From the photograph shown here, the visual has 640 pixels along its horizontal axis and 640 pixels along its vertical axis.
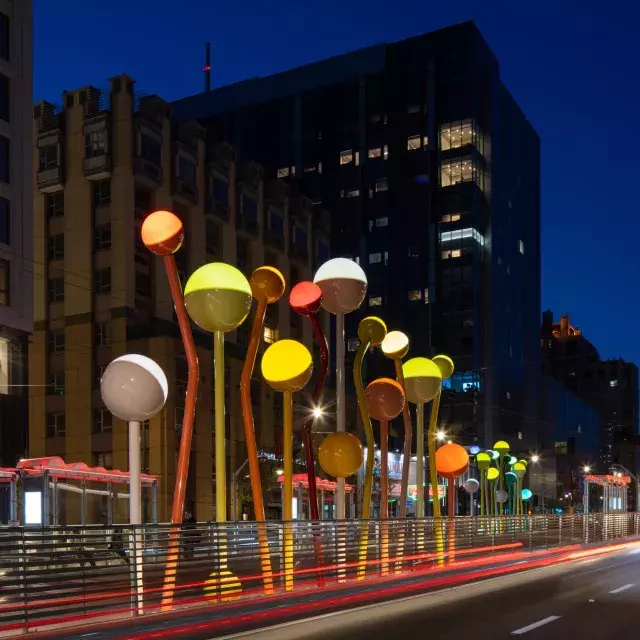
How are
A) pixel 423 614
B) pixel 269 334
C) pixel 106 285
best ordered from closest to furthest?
1. pixel 423 614
2. pixel 106 285
3. pixel 269 334

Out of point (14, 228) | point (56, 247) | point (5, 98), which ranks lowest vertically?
point (14, 228)

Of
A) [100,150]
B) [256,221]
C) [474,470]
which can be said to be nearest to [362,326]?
[100,150]

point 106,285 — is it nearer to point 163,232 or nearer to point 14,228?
point 14,228

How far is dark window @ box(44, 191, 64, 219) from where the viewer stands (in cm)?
5347

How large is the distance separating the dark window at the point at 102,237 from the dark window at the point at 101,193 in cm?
125

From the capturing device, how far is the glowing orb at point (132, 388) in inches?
543

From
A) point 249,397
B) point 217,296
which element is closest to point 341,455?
point 249,397

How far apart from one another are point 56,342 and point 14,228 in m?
13.9

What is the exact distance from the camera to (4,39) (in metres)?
40.8

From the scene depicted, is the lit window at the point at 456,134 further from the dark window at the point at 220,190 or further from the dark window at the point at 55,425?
the dark window at the point at 55,425

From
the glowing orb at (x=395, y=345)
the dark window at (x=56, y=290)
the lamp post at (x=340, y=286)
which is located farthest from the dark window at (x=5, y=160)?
the lamp post at (x=340, y=286)

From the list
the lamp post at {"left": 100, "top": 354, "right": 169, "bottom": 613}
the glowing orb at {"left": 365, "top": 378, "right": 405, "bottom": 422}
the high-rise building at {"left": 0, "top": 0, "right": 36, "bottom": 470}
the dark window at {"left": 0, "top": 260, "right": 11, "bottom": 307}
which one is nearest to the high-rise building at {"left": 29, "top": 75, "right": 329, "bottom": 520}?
the high-rise building at {"left": 0, "top": 0, "right": 36, "bottom": 470}

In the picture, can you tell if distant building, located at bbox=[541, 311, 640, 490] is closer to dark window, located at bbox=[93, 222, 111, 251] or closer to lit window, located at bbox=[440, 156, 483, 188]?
lit window, located at bbox=[440, 156, 483, 188]

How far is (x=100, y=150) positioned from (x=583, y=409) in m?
86.4
